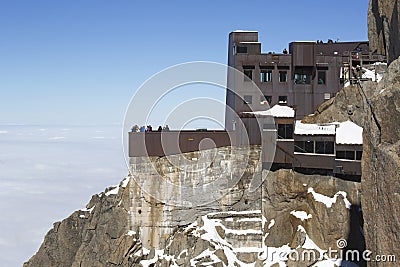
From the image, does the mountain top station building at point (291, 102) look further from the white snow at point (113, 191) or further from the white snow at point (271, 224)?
the white snow at point (113, 191)

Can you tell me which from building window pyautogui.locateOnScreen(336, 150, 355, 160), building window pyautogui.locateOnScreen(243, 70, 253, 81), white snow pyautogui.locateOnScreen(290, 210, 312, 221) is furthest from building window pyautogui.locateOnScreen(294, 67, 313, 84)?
white snow pyautogui.locateOnScreen(290, 210, 312, 221)

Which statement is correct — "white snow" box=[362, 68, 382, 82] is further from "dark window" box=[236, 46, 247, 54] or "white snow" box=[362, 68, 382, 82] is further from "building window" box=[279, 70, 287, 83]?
"dark window" box=[236, 46, 247, 54]

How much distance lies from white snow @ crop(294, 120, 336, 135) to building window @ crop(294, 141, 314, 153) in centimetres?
98

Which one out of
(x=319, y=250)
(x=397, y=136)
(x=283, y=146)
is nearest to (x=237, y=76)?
(x=283, y=146)

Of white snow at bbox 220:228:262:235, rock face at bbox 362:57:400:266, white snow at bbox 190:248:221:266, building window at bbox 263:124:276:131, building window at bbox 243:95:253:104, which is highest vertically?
building window at bbox 243:95:253:104

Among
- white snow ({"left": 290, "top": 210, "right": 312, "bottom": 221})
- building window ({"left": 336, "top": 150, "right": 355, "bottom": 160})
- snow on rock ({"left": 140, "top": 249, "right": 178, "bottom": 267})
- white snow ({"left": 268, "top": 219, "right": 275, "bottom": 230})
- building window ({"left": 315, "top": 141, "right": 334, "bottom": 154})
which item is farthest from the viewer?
snow on rock ({"left": 140, "top": 249, "right": 178, "bottom": 267})

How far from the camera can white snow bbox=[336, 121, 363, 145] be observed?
46.9 m

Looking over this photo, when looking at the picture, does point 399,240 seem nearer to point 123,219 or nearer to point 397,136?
point 397,136

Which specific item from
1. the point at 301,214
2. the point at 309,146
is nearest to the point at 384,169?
the point at 301,214

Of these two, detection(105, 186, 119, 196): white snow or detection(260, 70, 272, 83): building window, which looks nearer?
detection(105, 186, 119, 196): white snow

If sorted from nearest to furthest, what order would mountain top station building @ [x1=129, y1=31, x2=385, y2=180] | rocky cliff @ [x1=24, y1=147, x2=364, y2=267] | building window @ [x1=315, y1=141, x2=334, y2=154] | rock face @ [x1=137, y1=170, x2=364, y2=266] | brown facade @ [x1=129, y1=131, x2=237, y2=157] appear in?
rock face @ [x1=137, y1=170, x2=364, y2=266] < rocky cliff @ [x1=24, y1=147, x2=364, y2=267] < building window @ [x1=315, y1=141, x2=334, y2=154] < mountain top station building @ [x1=129, y1=31, x2=385, y2=180] < brown facade @ [x1=129, y1=131, x2=237, y2=157]

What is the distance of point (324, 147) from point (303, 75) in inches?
566

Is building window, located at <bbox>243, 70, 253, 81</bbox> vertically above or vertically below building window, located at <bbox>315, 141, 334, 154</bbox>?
above

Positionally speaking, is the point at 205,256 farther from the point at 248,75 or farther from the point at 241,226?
the point at 248,75
